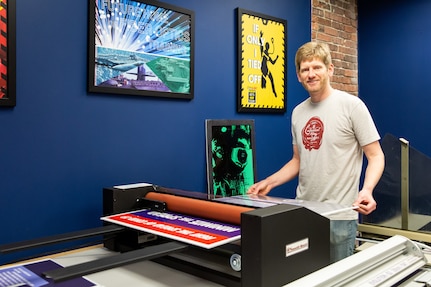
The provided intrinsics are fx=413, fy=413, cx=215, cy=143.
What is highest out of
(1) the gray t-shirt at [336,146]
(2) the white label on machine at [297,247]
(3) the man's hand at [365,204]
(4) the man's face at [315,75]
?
(4) the man's face at [315,75]

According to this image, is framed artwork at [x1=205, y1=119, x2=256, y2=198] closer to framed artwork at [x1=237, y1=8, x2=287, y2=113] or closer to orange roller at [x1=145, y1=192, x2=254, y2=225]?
framed artwork at [x1=237, y1=8, x2=287, y2=113]

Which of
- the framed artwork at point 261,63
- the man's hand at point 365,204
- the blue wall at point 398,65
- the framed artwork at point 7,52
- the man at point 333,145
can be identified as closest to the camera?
the man's hand at point 365,204

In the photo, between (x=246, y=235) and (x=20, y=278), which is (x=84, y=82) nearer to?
(x=20, y=278)

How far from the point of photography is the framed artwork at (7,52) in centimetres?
169

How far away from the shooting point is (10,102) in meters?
1.70

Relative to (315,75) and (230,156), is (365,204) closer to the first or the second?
(315,75)

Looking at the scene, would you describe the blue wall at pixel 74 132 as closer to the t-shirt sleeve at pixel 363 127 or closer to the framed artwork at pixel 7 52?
the framed artwork at pixel 7 52

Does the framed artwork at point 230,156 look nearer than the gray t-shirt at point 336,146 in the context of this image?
No

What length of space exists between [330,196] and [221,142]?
Result: 86 centimetres

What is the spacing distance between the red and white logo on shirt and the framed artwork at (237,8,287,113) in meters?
0.78

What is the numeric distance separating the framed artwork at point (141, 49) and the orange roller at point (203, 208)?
2.40 feet

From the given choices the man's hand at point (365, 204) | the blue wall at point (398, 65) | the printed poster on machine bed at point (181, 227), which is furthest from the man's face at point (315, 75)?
the blue wall at point (398, 65)

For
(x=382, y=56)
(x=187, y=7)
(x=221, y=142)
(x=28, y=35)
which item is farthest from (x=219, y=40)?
(x=382, y=56)

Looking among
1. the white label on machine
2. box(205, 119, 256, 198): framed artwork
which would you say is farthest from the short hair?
the white label on machine
